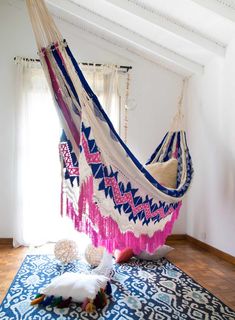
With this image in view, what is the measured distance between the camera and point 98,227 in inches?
71.9

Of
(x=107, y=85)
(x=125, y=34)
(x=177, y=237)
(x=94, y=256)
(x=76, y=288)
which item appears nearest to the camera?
(x=76, y=288)

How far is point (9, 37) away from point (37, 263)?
7.87ft

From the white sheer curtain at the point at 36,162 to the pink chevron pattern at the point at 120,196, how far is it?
149 cm

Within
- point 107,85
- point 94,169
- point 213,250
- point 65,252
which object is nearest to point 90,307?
point 94,169

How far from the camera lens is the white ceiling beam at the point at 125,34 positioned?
303 centimetres

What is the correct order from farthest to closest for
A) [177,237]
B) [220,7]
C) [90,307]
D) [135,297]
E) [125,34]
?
[177,237] < [125,34] < [220,7] < [135,297] < [90,307]

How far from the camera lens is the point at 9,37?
343 cm

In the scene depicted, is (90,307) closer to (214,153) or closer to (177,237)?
(214,153)

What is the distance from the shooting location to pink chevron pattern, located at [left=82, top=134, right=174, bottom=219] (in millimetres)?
1740

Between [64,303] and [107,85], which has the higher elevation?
[107,85]

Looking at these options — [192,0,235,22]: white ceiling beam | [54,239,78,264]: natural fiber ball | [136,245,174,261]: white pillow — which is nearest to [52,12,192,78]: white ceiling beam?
[192,0,235,22]: white ceiling beam

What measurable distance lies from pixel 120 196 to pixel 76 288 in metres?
0.59

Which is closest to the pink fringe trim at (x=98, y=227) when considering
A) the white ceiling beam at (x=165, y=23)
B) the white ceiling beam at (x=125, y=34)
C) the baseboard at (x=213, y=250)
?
the baseboard at (x=213, y=250)

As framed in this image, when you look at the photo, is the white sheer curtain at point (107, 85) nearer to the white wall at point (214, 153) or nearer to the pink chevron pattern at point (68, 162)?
the white wall at point (214, 153)
